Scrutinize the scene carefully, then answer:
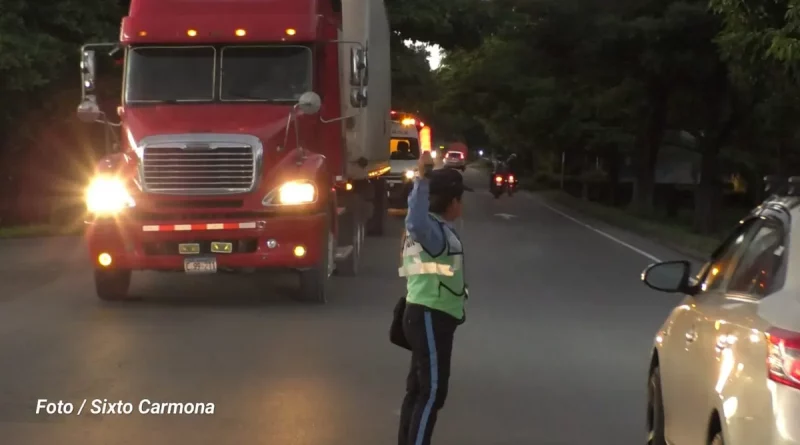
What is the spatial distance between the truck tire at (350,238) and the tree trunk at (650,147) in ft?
66.8

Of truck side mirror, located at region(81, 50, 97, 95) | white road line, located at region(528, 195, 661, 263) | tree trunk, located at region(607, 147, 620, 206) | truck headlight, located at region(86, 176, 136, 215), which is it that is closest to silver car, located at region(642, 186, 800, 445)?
truck headlight, located at region(86, 176, 136, 215)

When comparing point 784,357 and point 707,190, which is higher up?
point 784,357

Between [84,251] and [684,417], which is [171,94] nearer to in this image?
[84,251]

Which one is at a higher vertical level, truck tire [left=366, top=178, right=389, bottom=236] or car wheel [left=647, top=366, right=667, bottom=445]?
car wheel [left=647, top=366, right=667, bottom=445]

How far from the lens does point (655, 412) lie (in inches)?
291

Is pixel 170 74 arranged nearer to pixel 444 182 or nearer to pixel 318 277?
pixel 318 277

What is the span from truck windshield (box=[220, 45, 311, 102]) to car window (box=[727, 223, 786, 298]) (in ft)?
32.2

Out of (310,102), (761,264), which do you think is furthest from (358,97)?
(761,264)

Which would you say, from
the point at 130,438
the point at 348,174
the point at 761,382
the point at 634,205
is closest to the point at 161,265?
the point at 348,174

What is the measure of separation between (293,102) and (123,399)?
652 centimetres

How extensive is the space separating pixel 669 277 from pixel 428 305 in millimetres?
1274

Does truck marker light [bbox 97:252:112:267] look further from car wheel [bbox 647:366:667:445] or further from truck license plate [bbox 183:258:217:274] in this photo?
car wheel [bbox 647:366:667:445]

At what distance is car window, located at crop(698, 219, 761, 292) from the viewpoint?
6625 millimetres

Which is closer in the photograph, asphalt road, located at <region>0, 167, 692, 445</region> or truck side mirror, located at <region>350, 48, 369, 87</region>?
asphalt road, located at <region>0, 167, 692, 445</region>
